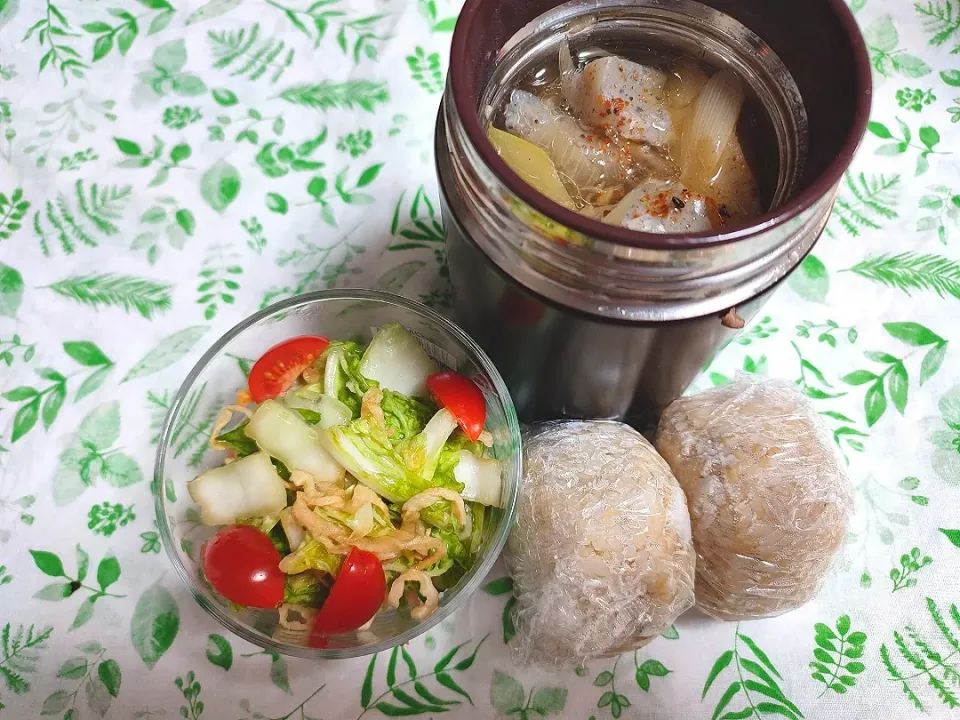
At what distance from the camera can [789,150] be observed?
0.94 meters

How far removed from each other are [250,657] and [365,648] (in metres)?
0.24

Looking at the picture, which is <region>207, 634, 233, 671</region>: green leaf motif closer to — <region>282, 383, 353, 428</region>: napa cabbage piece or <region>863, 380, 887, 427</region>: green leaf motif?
<region>282, 383, 353, 428</region>: napa cabbage piece

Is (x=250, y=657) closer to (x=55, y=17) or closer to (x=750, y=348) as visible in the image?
(x=750, y=348)

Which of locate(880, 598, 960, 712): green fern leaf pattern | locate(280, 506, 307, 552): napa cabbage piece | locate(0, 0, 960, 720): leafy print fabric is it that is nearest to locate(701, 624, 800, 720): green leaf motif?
locate(0, 0, 960, 720): leafy print fabric

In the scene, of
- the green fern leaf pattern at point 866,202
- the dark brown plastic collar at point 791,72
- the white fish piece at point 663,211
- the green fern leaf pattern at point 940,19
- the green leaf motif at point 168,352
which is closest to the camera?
the dark brown plastic collar at point 791,72

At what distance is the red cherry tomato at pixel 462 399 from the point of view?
1053 mm

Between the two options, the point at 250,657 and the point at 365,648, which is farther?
the point at 250,657

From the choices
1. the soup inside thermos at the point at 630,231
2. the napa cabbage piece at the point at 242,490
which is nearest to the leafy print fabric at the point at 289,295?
the napa cabbage piece at the point at 242,490

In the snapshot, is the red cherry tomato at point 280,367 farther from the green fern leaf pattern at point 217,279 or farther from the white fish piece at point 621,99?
the white fish piece at point 621,99

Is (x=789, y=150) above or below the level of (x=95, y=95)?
above

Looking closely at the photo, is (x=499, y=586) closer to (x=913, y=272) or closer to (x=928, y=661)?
(x=928, y=661)

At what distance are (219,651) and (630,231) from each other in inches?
33.2

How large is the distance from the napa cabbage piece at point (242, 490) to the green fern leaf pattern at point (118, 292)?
0.42 meters

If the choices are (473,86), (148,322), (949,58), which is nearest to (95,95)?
(148,322)
